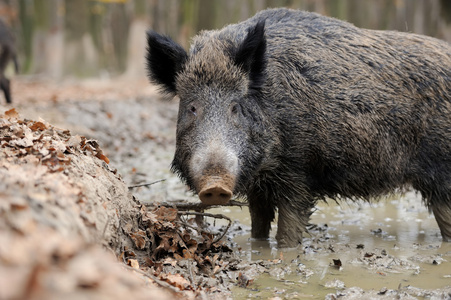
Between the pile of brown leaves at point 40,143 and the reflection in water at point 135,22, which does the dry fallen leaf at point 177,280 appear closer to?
the pile of brown leaves at point 40,143

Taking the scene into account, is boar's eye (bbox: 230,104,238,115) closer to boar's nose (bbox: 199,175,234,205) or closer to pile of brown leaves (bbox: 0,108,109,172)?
boar's nose (bbox: 199,175,234,205)

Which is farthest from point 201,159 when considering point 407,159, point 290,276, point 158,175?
point 158,175

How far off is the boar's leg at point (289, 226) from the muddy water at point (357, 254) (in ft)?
0.40

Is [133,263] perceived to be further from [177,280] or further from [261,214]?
[261,214]

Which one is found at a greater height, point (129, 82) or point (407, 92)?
point (407, 92)

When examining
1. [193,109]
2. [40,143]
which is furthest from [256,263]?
[40,143]

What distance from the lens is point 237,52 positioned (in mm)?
6141

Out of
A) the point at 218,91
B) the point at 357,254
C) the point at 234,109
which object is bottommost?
the point at 357,254

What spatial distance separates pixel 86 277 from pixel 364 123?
497 cm

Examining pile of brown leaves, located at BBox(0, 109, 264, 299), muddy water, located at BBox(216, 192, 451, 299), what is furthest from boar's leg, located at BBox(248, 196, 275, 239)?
pile of brown leaves, located at BBox(0, 109, 264, 299)

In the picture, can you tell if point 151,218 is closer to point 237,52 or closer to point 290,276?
point 290,276

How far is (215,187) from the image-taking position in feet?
16.4

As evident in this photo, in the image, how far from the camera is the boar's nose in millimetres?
5008

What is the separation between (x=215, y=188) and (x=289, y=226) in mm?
1856
